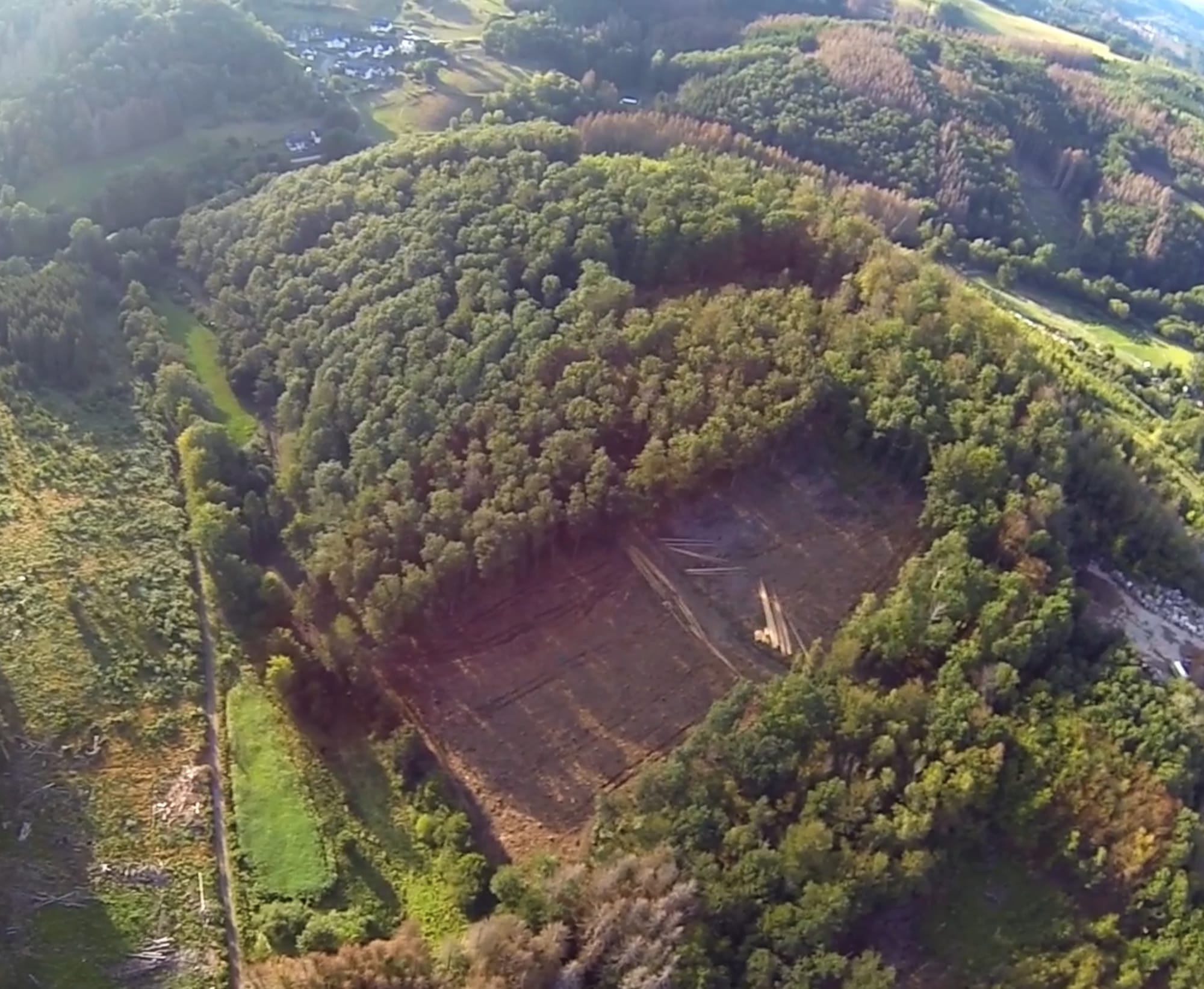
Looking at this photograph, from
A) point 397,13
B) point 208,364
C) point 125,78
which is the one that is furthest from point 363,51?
point 208,364

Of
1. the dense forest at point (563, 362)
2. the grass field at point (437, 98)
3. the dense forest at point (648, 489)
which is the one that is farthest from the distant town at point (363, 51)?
the dense forest at point (563, 362)

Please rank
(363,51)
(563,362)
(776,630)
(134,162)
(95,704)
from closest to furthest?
(95,704) < (776,630) < (563,362) < (134,162) < (363,51)

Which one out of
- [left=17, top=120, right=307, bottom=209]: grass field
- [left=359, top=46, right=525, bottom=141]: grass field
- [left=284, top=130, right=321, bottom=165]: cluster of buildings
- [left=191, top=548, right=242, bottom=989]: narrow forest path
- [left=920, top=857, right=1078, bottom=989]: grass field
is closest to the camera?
[left=920, top=857, right=1078, bottom=989]: grass field

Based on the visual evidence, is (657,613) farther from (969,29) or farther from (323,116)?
(969,29)

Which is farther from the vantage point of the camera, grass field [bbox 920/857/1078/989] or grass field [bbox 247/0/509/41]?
grass field [bbox 247/0/509/41]

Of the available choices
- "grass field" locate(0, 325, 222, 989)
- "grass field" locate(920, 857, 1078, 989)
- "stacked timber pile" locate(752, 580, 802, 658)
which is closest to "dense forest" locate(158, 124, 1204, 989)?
"grass field" locate(920, 857, 1078, 989)

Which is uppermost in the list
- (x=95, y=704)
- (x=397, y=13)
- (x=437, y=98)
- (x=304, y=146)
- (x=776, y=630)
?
(x=397, y=13)

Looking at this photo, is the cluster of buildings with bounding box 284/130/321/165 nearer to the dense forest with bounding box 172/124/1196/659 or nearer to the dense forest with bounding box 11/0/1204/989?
the dense forest with bounding box 11/0/1204/989

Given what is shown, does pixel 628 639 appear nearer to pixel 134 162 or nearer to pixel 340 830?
pixel 340 830
